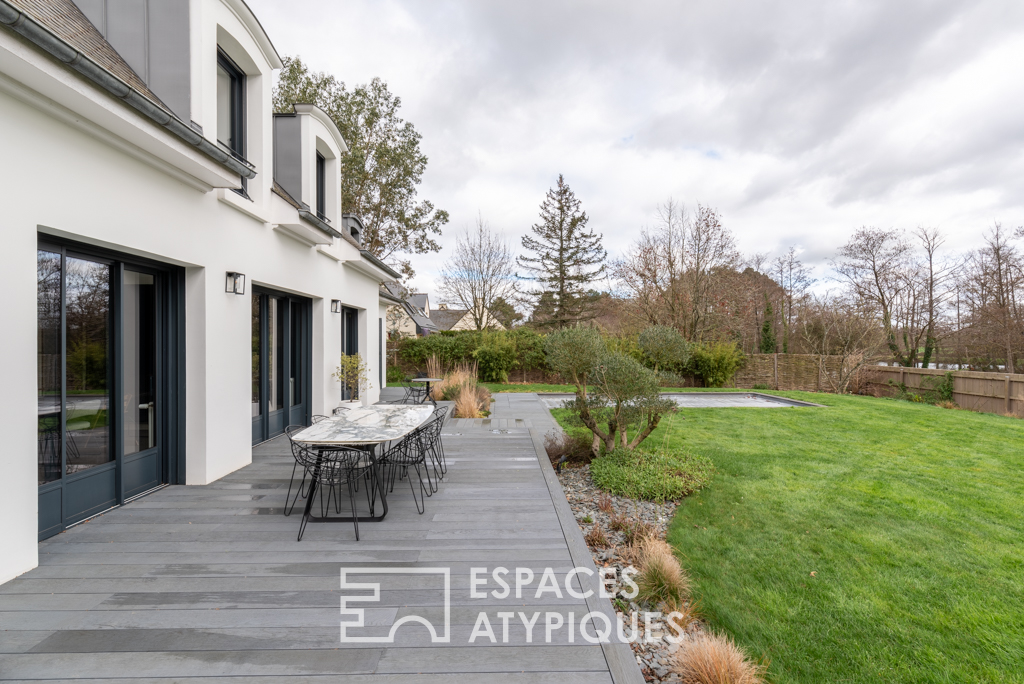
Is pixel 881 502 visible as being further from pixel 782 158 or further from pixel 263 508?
pixel 782 158

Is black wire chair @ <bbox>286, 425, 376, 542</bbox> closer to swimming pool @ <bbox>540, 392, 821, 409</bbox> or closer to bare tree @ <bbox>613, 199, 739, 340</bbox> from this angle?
swimming pool @ <bbox>540, 392, 821, 409</bbox>

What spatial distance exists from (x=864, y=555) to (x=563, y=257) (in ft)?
76.9

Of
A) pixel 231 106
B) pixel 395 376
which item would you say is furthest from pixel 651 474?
pixel 395 376

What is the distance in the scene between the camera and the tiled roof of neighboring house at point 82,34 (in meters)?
3.12

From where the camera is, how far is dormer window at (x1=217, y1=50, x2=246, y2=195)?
4977 millimetres

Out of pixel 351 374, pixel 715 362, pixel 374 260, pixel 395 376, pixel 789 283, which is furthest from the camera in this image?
pixel 789 283

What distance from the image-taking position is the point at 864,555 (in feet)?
12.4

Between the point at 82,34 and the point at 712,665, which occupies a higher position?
the point at 82,34

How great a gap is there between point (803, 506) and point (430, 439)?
426 cm

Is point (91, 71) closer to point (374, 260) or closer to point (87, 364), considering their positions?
point (87, 364)

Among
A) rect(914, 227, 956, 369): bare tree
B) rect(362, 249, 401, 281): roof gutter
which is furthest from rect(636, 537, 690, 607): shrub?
rect(914, 227, 956, 369): bare tree

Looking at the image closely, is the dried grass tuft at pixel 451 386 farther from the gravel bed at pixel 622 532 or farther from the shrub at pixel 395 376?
the shrub at pixel 395 376

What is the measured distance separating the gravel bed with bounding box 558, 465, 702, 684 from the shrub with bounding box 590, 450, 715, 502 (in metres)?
0.12

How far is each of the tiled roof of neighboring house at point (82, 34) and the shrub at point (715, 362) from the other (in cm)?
1532
